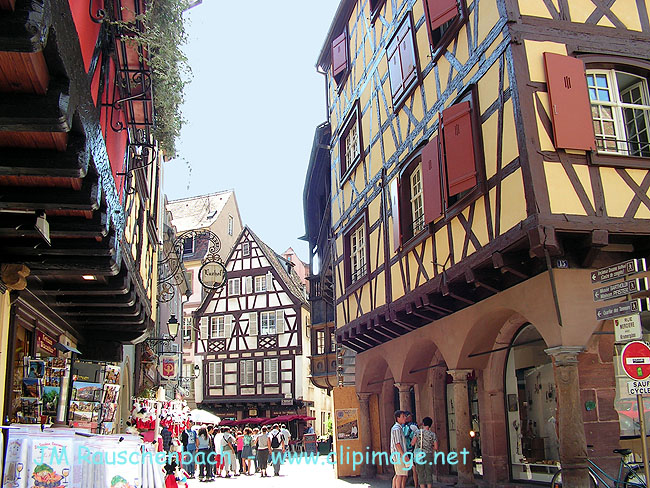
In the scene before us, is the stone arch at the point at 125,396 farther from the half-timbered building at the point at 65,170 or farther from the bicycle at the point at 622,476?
the bicycle at the point at 622,476

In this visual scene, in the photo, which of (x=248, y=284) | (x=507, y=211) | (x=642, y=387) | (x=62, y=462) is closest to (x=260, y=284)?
(x=248, y=284)

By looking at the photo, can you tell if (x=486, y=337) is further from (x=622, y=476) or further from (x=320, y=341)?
(x=320, y=341)

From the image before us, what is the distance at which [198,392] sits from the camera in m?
41.8

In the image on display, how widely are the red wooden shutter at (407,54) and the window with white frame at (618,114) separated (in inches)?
157

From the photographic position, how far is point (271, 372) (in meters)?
40.3

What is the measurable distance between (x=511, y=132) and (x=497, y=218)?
1.16m

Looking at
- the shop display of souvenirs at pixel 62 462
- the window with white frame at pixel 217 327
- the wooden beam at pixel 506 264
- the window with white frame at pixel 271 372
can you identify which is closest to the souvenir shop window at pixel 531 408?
the wooden beam at pixel 506 264

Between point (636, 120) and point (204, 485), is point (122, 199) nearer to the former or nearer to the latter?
point (636, 120)

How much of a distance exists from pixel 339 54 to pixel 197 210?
32406 mm

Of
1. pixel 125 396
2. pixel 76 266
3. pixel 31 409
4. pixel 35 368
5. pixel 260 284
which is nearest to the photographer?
pixel 76 266

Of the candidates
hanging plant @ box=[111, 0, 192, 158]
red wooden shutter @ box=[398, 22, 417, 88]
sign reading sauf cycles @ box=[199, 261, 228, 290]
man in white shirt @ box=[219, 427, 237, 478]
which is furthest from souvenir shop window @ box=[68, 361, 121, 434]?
man in white shirt @ box=[219, 427, 237, 478]

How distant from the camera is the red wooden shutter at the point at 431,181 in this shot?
36.9 ft

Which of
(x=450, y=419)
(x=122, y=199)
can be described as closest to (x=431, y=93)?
(x=122, y=199)

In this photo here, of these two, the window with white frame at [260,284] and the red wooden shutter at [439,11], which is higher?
the window with white frame at [260,284]
